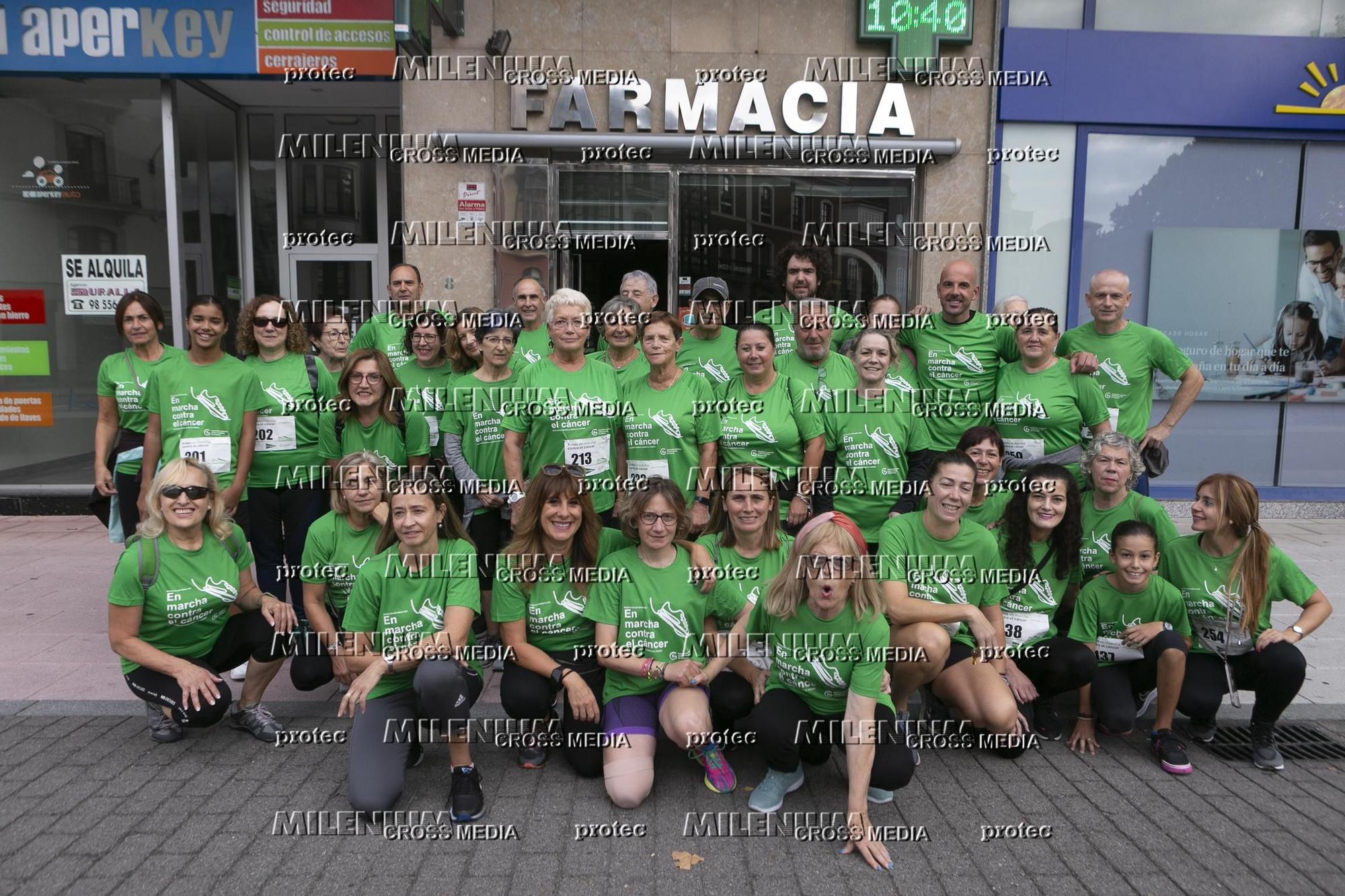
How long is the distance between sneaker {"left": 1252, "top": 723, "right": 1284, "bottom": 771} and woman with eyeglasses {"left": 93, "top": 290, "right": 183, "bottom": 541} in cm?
579

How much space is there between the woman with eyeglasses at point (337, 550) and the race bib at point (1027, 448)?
3.27m

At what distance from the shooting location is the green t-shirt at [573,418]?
470 centimetres

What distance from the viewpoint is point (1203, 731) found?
13.8 feet

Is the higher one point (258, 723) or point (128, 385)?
point (128, 385)

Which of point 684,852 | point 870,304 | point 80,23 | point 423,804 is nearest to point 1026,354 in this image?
point 870,304

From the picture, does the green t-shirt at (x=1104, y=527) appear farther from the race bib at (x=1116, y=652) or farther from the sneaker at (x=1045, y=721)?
the sneaker at (x=1045, y=721)

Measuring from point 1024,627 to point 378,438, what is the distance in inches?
134

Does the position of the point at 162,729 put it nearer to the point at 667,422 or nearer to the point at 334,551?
the point at 334,551

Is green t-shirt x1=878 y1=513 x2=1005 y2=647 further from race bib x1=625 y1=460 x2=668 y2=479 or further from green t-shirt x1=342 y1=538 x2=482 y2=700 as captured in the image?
green t-shirt x1=342 y1=538 x2=482 y2=700

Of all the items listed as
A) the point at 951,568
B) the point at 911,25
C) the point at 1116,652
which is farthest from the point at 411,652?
the point at 911,25

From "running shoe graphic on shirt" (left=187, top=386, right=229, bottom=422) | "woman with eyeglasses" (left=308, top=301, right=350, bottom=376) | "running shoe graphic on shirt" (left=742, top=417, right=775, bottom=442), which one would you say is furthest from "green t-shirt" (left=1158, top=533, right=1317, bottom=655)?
"running shoe graphic on shirt" (left=187, top=386, right=229, bottom=422)

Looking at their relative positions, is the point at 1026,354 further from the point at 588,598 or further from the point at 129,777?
the point at 129,777

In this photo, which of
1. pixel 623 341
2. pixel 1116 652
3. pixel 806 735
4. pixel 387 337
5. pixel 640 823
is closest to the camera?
pixel 640 823

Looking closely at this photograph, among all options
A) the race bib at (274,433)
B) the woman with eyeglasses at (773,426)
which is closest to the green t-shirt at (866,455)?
the woman with eyeglasses at (773,426)
